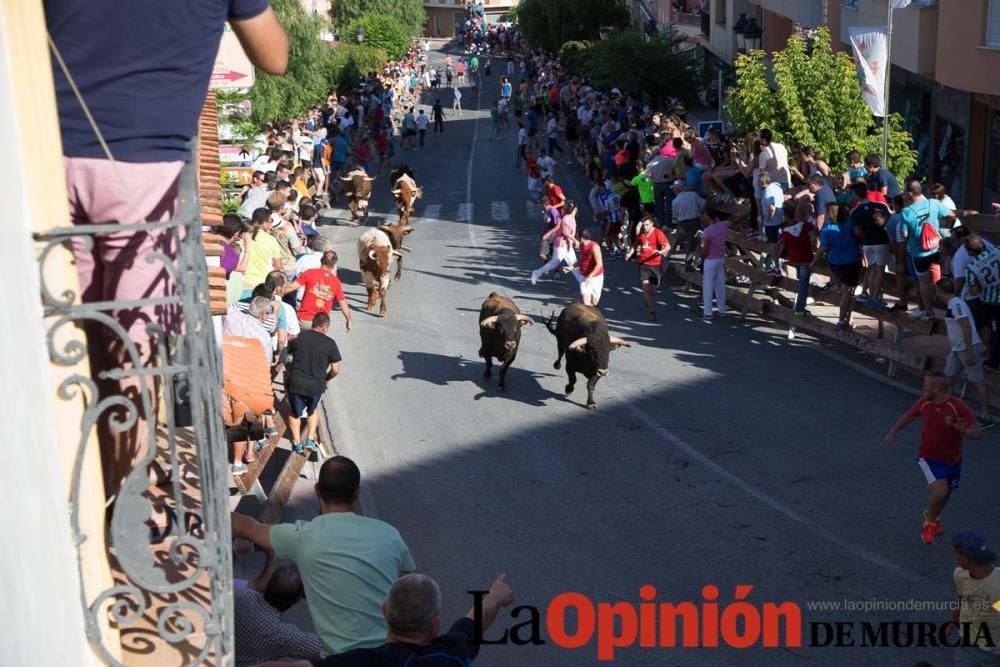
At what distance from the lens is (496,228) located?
2877 centimetres

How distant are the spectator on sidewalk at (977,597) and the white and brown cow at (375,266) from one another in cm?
1330

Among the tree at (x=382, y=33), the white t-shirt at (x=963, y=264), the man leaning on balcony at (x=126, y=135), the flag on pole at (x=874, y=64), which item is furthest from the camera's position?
the tree at (x=382, y=33)

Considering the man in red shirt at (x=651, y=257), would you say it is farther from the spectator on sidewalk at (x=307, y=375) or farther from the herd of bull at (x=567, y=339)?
the spectator on sidewalk at (x=307, y=375)

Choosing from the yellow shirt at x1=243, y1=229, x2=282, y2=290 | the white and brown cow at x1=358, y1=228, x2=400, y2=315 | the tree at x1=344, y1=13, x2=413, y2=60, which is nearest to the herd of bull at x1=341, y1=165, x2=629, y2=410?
the yellow shirt at x1=243, y1=229, x2=282, y2=290

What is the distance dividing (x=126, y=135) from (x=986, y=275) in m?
11.2

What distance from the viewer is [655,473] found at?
13.0 metres

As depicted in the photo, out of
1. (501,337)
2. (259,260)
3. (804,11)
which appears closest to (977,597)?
(501,337)

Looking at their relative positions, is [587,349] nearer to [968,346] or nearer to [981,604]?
[968,346]

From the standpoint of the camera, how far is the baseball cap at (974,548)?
7812 millimetres

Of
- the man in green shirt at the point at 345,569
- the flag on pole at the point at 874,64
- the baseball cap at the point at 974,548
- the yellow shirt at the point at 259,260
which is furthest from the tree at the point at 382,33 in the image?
the man in green shirt at the point at 345,569

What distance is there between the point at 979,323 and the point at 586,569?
5.72m

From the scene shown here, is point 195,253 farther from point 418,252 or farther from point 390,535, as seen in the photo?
point 418,252

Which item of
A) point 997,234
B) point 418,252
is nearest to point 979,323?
point 997,234

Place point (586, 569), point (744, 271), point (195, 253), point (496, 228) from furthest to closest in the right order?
1. point (496, 228)
2. point (744, 271)
3. point (586, 569)
4. point (195, 253)
